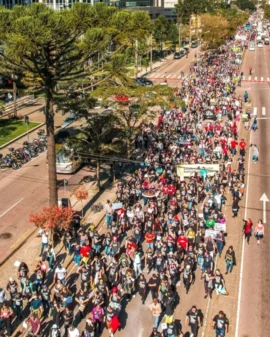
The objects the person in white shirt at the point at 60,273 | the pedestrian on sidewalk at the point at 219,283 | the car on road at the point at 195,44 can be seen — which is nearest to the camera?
the pedestrian on sidewalk at the point at 219,283

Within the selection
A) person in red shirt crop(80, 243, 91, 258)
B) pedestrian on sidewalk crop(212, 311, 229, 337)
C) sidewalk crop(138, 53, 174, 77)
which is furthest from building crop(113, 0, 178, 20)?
pedestrian on sidewalk crop(212, 311, 229, 337)

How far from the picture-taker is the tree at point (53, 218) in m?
21.7

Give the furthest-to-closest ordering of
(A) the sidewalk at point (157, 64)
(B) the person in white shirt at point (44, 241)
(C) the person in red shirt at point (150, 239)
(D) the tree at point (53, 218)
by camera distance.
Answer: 1. (A) the sidewalk at point (157, 64)
2. (B) the person in white shirt at point (44, 241)
3. (D) the tree at point (53, 218)
4. (C) the person in red shirt at point (150, 239)

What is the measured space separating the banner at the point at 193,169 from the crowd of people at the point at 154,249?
0.06 m

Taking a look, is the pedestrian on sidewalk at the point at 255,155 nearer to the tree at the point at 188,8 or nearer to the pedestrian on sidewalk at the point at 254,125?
the pedestrian on sidewalk at the point at 254,125

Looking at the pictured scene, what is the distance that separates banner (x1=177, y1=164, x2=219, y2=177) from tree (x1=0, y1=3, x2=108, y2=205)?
8.59m

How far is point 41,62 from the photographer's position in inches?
873

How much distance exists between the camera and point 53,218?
21.6m

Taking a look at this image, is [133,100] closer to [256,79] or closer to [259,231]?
[259,231]

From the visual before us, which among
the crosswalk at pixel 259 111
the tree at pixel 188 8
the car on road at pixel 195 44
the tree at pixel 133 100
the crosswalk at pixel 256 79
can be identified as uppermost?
the tree at pixel 188 8

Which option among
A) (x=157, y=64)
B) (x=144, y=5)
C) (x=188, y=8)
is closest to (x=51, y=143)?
(x=157, y=64)

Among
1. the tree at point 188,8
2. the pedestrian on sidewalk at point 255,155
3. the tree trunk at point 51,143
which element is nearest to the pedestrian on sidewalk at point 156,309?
the tree trunk at point 51,143

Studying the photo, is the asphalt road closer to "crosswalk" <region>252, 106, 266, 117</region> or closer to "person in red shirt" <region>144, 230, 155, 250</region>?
"crosswalk" <region>252, 106, 266, 117</region>

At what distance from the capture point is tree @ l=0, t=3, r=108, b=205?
17953 millimetres
